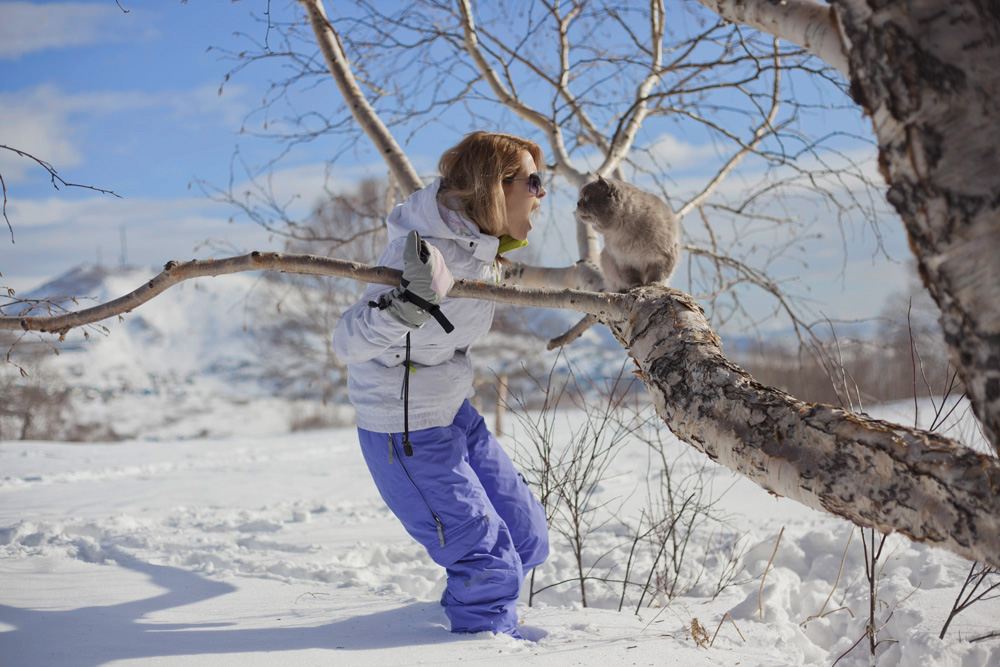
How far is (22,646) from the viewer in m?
1.82

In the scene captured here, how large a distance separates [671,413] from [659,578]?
1.78 meters

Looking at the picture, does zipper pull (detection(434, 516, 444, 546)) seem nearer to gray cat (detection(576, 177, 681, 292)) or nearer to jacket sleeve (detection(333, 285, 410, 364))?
jacket sleeve (detection(333, 285, 410, 364))

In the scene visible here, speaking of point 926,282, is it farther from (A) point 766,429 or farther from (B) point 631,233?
(B) point 631,233

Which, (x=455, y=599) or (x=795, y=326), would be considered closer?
(x=455, y=599)

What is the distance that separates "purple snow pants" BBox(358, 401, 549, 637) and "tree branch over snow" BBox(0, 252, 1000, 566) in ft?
2.23

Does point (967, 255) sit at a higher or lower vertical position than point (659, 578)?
higher

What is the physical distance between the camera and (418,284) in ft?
5.71

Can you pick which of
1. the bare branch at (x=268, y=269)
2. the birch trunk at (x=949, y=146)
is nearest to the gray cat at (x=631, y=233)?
the bare branch at (x=268, y=269)

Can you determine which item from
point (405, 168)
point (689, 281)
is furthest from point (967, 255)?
point (689, 281)

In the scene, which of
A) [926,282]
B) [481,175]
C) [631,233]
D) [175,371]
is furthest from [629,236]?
[175,371]

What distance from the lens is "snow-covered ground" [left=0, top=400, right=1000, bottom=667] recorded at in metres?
1.96

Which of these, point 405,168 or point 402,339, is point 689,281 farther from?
point 402,339

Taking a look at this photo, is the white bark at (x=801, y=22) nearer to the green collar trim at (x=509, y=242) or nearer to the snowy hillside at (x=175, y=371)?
the green collar trim at (x=509, y=242)

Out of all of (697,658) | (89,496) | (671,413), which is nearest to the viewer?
(671,413)
